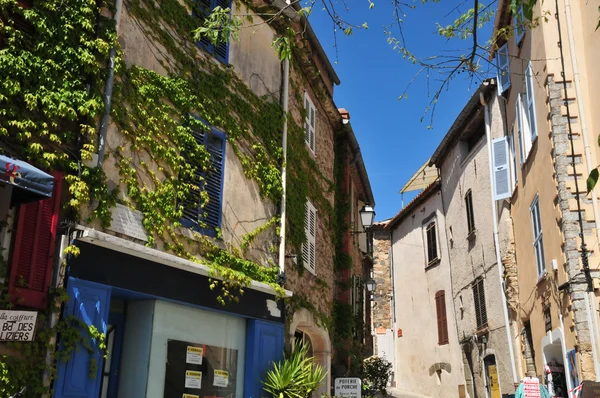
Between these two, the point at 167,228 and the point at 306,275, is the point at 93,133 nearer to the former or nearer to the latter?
the point at 167,228

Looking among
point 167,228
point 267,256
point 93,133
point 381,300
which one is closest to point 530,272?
point 267,256

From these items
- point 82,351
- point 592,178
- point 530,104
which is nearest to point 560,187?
point 530,104

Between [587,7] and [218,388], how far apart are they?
9358 mm

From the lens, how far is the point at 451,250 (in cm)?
2042

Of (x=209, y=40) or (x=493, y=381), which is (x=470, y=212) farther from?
(x=209, y=40)

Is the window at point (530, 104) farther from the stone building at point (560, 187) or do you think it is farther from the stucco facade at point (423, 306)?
the stucco facade at point (423, 306)

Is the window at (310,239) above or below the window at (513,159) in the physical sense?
below

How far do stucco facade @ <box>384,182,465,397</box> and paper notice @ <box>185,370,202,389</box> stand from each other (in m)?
11.9

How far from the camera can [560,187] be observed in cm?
1104

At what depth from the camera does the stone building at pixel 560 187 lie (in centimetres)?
1053

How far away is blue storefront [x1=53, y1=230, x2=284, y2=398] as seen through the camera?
730 centimetres

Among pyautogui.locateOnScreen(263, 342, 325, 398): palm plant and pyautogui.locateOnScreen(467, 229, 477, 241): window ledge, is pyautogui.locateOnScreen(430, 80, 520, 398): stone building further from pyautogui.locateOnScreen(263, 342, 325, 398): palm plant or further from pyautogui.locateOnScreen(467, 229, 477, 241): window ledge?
pyautogui.locateOnScreen(263, 342, 325, 398): palm plant

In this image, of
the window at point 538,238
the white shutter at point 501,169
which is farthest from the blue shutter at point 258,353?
the white shutter at point 501,169

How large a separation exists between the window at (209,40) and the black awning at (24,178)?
16.1 feet
